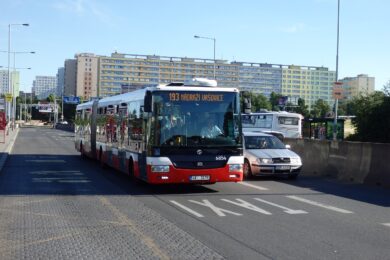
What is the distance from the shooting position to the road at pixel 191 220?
728cm

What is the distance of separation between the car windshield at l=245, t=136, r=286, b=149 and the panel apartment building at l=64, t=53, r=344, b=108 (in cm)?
2801

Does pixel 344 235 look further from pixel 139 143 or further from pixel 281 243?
pixel 139 143

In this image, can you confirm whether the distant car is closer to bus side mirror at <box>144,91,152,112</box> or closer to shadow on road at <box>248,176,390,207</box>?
shadow on road at <box>248,176,390,207</box>

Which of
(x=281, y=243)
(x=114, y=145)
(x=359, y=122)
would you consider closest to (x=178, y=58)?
(x=359, y=122)

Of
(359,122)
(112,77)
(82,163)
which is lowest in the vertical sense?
(82,163)

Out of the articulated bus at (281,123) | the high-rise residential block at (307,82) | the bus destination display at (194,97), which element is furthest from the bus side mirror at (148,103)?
the high-rise residential block at (307,82)

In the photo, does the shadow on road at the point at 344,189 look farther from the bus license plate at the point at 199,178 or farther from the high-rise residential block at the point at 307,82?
the high-rise residential block at the point at 307,82

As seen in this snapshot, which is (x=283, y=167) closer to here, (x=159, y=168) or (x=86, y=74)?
(x=159, y=168)

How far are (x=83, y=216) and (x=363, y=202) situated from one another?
256 inches

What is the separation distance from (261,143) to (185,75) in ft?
212

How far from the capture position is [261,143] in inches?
727

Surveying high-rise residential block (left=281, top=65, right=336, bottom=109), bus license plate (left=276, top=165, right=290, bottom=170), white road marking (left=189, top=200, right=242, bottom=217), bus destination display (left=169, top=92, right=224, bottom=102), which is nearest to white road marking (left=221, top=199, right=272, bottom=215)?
white road marking (left=189, top=200, right=242, bottom=217)

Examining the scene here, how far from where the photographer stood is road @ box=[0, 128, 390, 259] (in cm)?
728

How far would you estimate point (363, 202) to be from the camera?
1236 cm
